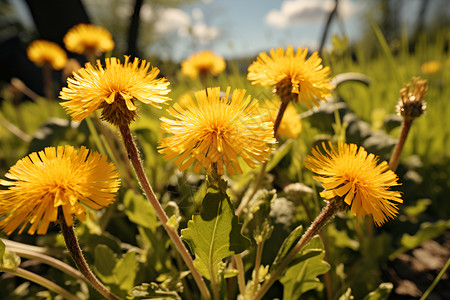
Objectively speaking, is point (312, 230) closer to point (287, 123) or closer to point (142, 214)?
point (287, 123)

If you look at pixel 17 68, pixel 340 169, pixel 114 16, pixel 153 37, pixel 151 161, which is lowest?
pixel 340 169

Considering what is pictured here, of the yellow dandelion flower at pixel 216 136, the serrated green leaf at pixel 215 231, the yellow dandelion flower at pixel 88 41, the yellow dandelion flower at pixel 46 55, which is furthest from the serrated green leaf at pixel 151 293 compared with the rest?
the yellow dandelion flower at pixel 46 55

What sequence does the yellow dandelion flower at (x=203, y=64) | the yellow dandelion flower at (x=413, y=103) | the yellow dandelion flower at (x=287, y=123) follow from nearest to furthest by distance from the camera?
the yellow dandelion flower at (x=413, y=103), the yellow dandelion flower at (x=287, y=123), the yellow dandelion flower at (x=203, y=64)

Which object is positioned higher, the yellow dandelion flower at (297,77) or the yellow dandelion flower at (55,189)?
the yellow dandelion flower at (297,77)

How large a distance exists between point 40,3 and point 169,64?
6.47m

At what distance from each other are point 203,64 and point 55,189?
1.61 m

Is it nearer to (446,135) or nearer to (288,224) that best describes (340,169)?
(288,224)

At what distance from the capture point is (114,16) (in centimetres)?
2267

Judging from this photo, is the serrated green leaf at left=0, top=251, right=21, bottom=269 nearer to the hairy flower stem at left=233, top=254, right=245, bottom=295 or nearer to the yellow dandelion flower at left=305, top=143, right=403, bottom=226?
the hairy flower stem at left=233, top=254, right=245, bottom=295

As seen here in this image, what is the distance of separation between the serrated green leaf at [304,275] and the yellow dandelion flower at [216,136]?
463 mm

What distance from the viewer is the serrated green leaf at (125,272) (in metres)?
1.05

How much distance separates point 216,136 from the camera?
71cm

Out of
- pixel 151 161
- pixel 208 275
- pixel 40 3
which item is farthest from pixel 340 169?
pixel 40 3

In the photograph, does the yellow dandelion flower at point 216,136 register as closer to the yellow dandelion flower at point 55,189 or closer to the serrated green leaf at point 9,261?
the yellow dandelion flower at point 55,189
